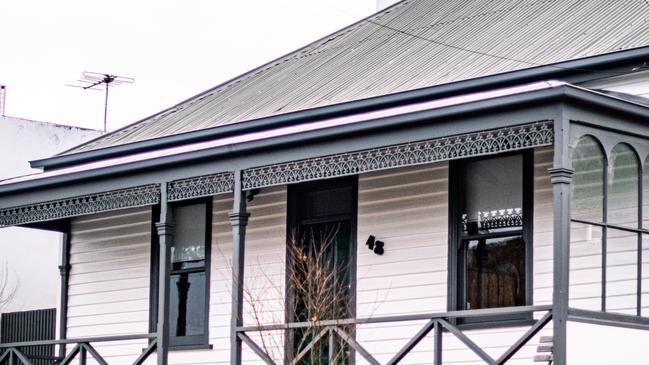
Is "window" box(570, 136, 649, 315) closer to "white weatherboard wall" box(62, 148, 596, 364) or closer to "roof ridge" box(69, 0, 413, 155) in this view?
"white weatherboard wall" box(62, 148, 596, 364)

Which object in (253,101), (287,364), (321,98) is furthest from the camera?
(253,101)

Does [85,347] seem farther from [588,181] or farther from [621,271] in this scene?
[588,181]

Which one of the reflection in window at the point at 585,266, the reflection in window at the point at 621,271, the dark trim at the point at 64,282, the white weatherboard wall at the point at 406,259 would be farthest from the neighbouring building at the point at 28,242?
the reflection in window at the point at 621,271

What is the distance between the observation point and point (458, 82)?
16.7 meters

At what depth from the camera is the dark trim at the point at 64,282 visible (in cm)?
2164

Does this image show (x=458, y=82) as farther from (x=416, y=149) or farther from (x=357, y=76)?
(x=357, y=76)

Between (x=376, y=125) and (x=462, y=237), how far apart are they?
2.03 meters

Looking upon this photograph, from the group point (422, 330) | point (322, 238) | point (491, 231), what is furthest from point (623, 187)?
point (322, 238)

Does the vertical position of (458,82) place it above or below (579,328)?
above

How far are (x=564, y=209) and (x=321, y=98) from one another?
19.3 feet

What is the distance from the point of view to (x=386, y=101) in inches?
685

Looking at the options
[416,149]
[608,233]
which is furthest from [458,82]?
[608,233]

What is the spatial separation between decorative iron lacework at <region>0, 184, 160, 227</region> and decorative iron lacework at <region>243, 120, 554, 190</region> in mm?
1815

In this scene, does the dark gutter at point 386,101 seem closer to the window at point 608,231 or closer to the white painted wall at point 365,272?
the white painted wall at point 365,272
